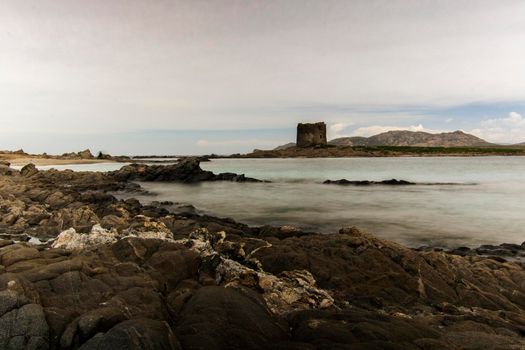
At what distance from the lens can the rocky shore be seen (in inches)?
230

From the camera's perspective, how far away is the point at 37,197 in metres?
28.8

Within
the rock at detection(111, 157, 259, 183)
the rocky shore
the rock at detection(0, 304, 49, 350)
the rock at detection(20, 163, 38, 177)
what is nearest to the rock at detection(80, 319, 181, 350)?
the rocky shore

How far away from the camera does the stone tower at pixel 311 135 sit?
7042 inches

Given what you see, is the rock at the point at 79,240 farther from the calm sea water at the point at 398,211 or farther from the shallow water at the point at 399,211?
the shallow water at the point at 399,211

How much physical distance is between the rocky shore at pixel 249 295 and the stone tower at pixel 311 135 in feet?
551

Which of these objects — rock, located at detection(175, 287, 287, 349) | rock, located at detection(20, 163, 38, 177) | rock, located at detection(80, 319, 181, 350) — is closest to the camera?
rock, located at detection(80, 319, 181, 350)

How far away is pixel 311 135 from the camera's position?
181125 mm

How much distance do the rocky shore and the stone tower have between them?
551 ft

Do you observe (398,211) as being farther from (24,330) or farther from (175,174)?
(175,174)

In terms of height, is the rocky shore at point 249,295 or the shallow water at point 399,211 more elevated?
the rocky shore at point 249,295

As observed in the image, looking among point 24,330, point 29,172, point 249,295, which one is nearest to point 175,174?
point 29,172

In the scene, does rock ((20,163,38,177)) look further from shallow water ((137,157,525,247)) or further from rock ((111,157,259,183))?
shallow water ((137,157,525,247))

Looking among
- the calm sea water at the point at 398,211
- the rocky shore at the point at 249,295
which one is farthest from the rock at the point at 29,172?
the rocky shore at the point at 249,295

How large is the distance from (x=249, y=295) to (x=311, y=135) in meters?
177
